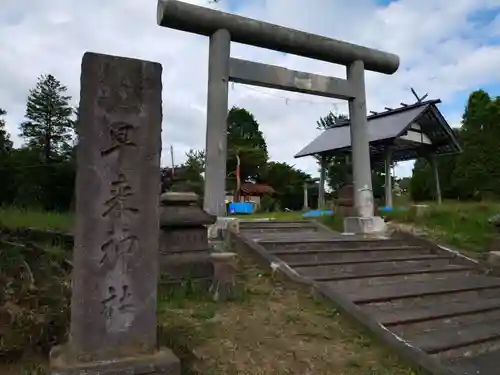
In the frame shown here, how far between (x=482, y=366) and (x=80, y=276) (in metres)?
3.33

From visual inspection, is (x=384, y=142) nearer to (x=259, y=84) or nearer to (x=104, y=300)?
(x=259, y=84)

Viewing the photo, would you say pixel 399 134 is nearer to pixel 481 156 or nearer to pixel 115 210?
pixel 481 156

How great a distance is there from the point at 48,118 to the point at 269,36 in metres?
14.1

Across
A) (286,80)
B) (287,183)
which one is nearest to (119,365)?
(286,80)

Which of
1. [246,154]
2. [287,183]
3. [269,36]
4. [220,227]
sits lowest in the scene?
[220,227]

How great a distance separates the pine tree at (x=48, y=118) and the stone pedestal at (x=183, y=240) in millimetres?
13616

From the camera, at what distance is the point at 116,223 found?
275 centimetres

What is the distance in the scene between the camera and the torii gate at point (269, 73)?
7.75 m

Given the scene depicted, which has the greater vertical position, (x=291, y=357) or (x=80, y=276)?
(x=80, y=276)

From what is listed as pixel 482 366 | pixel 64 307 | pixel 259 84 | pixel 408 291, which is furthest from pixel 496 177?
pixel 64 307

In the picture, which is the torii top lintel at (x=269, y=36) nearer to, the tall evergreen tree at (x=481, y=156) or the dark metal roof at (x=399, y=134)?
the dark metal roof at (x=399, y=134)

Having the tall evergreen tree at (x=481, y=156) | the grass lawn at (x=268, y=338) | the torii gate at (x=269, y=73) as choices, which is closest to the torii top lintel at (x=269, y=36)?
the torii gate at (x=269, y=73)

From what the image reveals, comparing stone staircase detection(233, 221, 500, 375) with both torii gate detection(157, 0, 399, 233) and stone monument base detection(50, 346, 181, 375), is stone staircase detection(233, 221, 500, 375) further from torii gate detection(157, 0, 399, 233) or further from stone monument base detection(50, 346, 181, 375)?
stone monument base detection(50, 346, 181, 375)

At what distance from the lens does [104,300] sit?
268 cm
